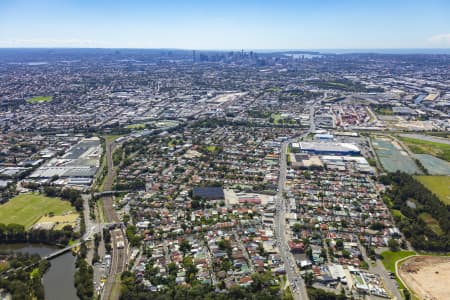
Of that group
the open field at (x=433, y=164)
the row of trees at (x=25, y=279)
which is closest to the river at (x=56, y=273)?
the row of trees at (x=25, y=279)

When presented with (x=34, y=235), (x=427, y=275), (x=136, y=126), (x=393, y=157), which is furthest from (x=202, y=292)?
(x=136, y=126)

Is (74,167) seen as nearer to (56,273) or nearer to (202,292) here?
(56,273)

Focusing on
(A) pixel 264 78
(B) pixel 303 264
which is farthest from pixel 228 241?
(A) pixel 264 78

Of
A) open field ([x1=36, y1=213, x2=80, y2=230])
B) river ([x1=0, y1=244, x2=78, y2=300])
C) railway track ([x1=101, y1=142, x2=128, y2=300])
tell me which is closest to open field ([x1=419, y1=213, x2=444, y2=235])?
railway track ([x1=101, y1=142, x2=128, y2=300])

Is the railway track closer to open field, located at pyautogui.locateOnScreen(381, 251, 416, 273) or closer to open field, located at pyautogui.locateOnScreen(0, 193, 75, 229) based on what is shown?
open field, located at pyautogui.locateOnScreen(0, 193, 75, 229)

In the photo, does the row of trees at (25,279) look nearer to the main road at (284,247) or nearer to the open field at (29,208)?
the open field at (29,208)
